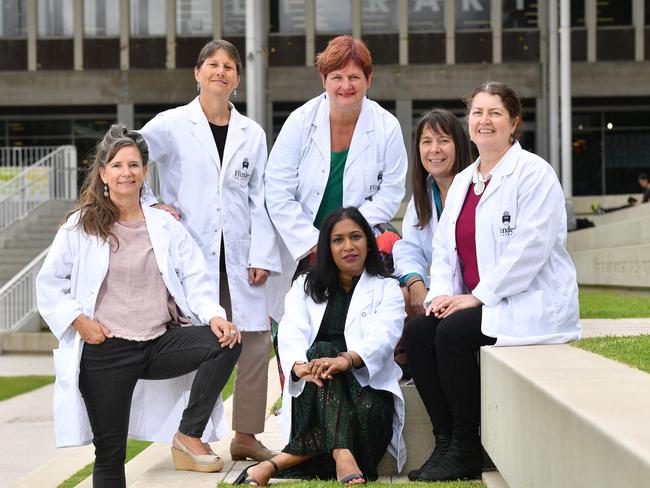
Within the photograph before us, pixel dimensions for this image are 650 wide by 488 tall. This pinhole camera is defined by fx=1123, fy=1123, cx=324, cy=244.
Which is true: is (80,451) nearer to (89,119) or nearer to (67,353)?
(67,353)

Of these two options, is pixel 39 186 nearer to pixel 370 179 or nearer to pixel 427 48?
pixel 427 48

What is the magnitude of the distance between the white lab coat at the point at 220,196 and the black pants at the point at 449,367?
1.19 m

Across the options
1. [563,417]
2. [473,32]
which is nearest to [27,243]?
[473,32]

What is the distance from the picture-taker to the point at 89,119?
3628 cm

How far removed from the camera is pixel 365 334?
19.5 feet

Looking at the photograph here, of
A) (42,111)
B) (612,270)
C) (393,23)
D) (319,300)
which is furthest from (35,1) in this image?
(319,300)

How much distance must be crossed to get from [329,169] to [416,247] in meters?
0.71

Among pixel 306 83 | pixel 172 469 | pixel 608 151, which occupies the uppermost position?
pixel 306 83

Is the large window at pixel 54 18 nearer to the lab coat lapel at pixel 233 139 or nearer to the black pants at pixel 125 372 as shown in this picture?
the lab coat lapel at pixel 233 139

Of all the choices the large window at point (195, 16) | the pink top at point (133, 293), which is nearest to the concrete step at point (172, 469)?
the pink top at point (133, 293)

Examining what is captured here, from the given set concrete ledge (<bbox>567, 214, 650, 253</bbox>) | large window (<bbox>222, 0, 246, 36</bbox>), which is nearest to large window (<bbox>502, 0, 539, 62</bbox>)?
large window (<bbox>222, 0, 246, 36</bbox>)

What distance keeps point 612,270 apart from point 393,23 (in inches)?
718

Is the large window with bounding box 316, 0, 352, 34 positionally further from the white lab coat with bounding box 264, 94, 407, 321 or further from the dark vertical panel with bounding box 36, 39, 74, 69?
the white lab coat with bounding box 264, 94, 407, 321

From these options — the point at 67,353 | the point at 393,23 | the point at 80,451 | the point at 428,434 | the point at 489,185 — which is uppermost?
the point at 393,23
